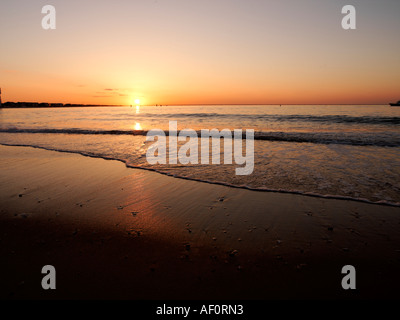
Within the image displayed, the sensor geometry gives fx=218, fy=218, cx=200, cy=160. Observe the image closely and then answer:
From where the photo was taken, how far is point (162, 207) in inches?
210

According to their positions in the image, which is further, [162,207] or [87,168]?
[87,168]

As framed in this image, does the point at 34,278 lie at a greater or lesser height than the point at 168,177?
lesser

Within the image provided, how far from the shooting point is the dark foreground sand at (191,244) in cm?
289

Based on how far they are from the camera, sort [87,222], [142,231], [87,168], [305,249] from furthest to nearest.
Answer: [87,168] < [87,222] < [142,231] < [305,249]

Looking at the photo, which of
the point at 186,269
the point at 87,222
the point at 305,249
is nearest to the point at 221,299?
the point at 186,269

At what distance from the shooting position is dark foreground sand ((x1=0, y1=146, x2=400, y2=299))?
289 cm

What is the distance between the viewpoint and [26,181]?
714 centimetres

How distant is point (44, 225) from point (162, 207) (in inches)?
95.8

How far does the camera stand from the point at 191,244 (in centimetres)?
383
